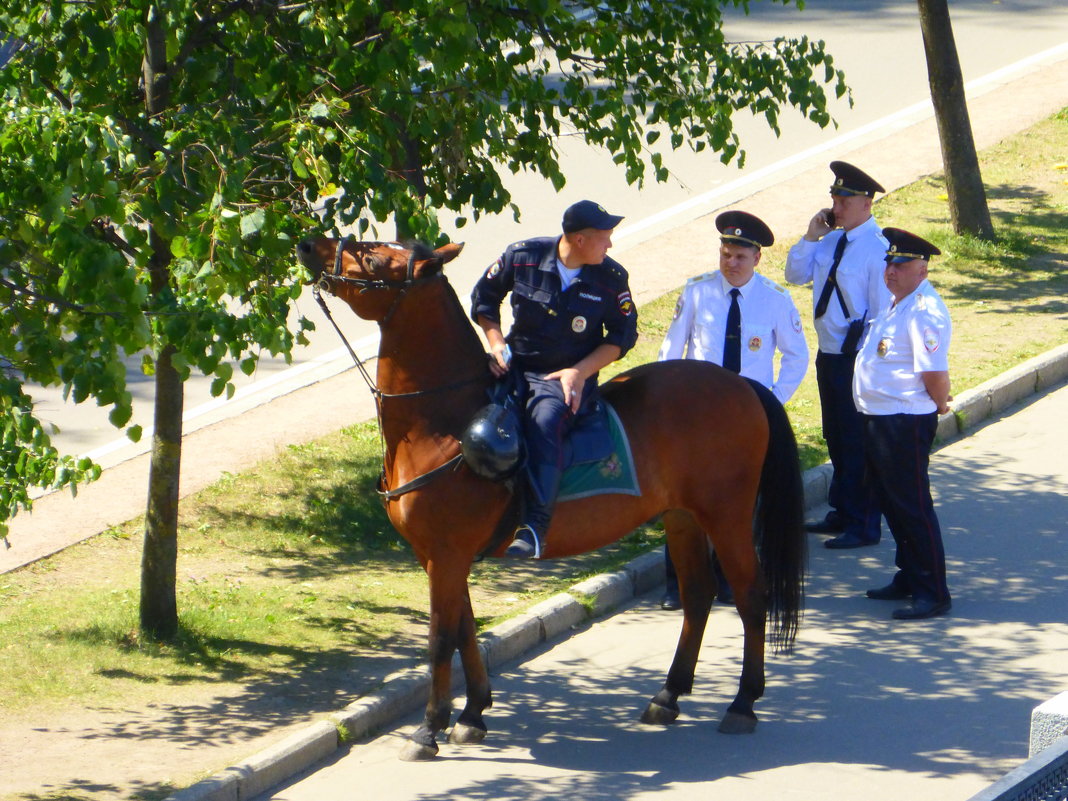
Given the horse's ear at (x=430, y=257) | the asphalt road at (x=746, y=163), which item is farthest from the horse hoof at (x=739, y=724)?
the asphalt road at (x=746, y=163)

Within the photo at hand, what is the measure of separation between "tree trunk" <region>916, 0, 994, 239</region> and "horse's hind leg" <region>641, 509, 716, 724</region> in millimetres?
8624

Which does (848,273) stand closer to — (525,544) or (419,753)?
(525,544)

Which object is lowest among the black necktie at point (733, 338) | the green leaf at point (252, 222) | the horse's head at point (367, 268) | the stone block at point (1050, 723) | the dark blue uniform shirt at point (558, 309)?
the stone block at point (1050, 723)

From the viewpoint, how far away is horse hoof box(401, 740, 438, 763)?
6363mm

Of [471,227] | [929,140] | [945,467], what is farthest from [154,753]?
[929,140]

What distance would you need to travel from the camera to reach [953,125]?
1420 centimetres

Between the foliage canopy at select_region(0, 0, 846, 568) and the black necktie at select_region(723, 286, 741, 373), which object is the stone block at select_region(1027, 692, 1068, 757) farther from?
the black necktie at select_region(723, 286, 741, 373)

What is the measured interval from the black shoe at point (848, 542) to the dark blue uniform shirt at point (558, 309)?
292 cm

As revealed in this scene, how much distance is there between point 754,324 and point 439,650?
2763 mm

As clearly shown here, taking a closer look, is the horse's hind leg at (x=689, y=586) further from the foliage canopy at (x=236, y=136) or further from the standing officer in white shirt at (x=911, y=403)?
the foliage canopy at (x=236, y=136)

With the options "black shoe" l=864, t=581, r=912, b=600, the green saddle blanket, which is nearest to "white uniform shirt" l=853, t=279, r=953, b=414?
"black shoe" l=864, t=581, r=912, b=600

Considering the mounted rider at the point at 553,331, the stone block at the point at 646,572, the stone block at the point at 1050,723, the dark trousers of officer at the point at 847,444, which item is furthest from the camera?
the dark trousers of officer at the point at 847,444

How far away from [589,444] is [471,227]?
9615 millimetres

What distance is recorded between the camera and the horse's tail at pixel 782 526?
6887 millimetres
